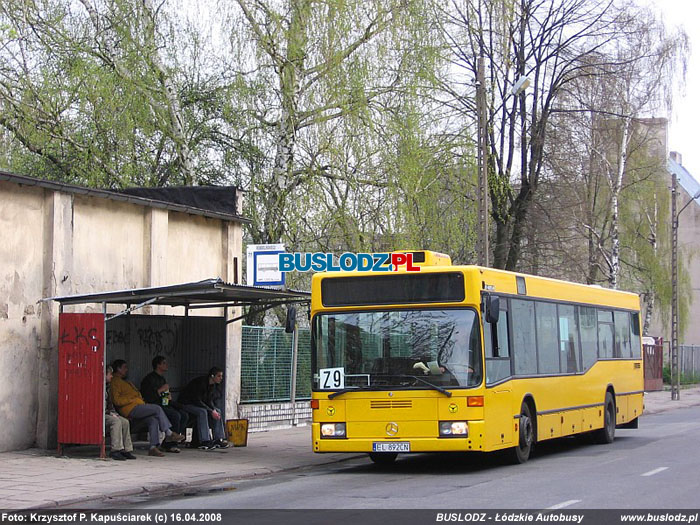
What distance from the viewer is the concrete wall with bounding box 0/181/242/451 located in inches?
647

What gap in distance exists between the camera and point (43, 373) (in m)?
17.0

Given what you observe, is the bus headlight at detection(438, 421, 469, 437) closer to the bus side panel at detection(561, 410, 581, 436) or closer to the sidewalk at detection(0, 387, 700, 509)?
the sidewalk at detection(0, 387, 700, 509)

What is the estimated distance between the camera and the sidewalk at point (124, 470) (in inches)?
480

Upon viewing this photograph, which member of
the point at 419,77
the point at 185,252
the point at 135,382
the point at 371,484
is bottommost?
the point at 371,484

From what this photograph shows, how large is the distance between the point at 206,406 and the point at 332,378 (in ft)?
13.8

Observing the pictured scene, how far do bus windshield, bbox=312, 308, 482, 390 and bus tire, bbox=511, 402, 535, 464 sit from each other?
193cm

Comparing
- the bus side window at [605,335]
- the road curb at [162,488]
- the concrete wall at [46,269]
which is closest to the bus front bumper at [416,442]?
the road curb at [162,488]

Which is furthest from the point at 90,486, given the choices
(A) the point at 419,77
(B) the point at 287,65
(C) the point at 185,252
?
(A) the point at 419,77

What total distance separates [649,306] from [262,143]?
1261 inches

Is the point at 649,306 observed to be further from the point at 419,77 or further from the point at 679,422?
the point at 419,77

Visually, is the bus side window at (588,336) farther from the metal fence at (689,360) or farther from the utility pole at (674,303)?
the metal fence at (689,360)

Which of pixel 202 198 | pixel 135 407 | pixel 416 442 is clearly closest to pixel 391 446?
pixel 416 442

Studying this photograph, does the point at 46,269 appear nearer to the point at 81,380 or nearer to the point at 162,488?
the point at 81,380

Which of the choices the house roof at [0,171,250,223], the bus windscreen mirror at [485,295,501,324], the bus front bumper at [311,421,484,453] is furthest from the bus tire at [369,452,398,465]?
the house roof at [0,171,250,223]
